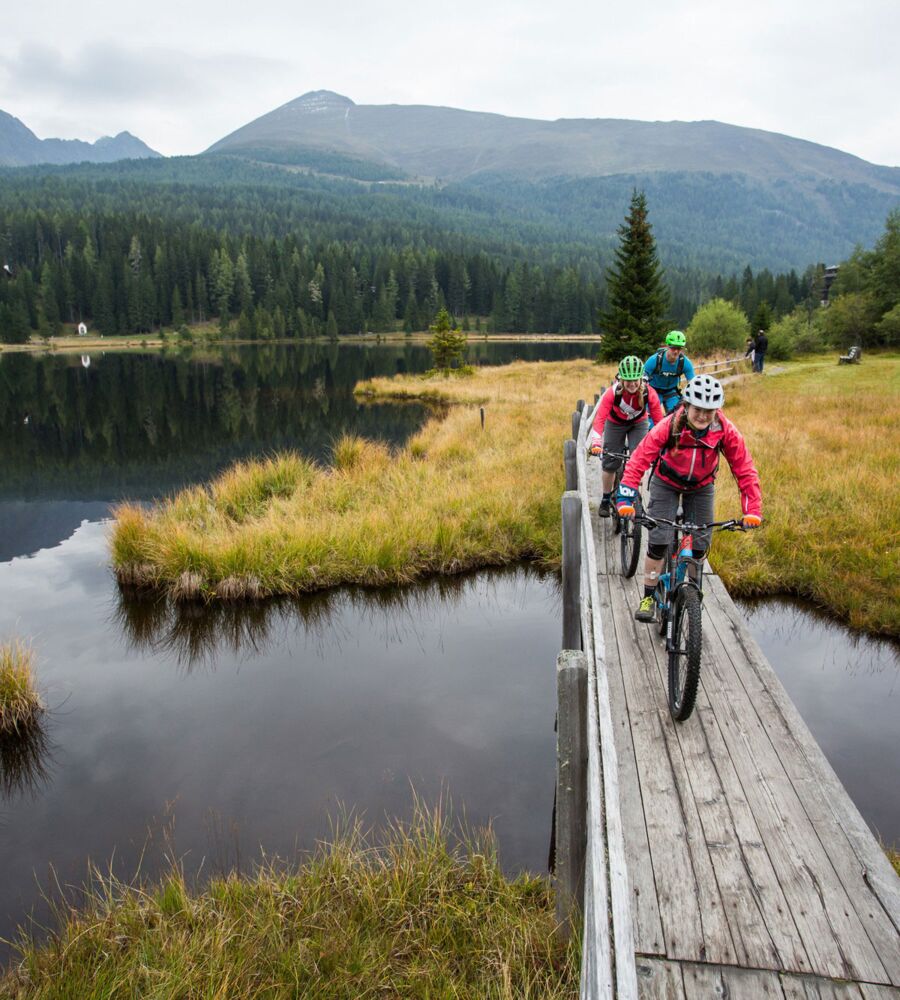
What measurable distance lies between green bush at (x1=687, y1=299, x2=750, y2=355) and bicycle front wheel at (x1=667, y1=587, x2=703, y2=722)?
5083cm

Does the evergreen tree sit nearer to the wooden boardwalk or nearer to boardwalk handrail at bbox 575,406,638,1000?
the wooden boardwalk

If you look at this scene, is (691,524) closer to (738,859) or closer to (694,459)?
(694,459)

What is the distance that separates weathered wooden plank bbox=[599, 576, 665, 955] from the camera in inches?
126

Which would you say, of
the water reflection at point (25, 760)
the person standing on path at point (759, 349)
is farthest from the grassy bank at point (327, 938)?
the person standing on path at point (759, 349)

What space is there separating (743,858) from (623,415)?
589 centimetres

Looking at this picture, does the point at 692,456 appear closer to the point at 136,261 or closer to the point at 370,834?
the point at 370,834

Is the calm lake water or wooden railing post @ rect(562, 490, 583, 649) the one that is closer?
the calm lake water

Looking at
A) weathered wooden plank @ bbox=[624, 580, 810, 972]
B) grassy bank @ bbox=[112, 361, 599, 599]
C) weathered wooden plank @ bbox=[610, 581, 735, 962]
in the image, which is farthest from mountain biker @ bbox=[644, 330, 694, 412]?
weathered wooden plank @ bbox=[624, 580, 810, 972]

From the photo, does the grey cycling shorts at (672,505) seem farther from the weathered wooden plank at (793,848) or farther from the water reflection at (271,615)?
the water reflection at (271,615)

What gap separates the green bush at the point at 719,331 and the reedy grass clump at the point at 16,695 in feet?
170

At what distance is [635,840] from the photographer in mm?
3773

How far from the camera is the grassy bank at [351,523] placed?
10.5 meters

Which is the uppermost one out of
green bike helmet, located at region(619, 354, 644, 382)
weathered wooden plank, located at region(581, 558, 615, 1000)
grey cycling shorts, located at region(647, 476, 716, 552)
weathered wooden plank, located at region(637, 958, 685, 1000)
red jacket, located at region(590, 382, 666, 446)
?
green bike helmet, located at region(619, 354, 644, 382)

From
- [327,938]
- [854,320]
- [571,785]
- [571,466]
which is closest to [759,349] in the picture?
[854,320]
